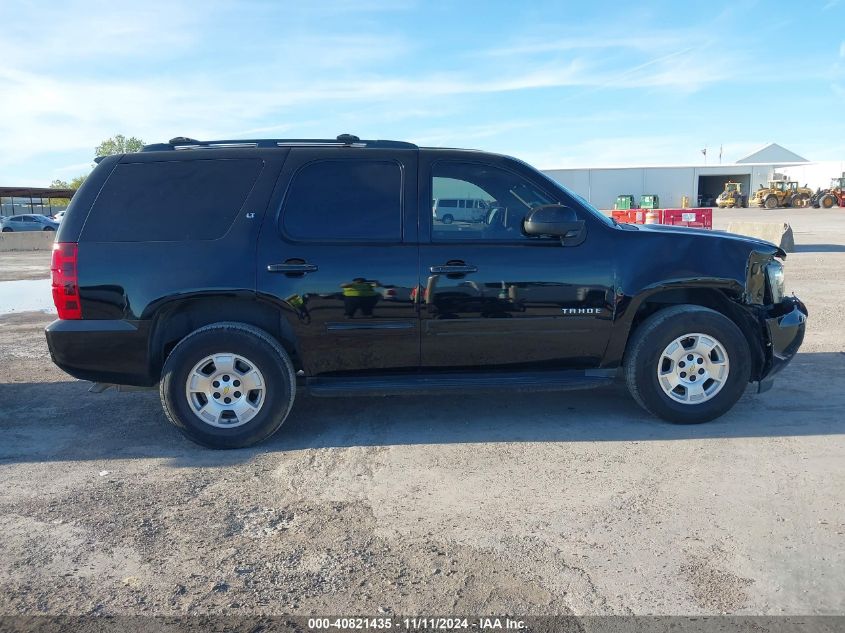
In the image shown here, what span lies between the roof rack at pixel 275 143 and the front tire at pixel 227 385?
1302 mm

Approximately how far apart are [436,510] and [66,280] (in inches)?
112

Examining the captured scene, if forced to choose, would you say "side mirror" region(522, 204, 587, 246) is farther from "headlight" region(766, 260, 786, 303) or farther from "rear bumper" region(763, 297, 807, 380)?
"rear bumper" region(763, 297, 807, 380)

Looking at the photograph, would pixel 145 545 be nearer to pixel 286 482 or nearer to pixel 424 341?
pixel 286 482

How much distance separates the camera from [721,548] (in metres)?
3.14

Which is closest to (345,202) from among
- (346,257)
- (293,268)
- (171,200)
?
(346,257)

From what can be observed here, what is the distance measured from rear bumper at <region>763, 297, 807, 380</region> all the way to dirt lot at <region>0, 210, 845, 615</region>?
421mm

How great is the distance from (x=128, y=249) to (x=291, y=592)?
2648mm

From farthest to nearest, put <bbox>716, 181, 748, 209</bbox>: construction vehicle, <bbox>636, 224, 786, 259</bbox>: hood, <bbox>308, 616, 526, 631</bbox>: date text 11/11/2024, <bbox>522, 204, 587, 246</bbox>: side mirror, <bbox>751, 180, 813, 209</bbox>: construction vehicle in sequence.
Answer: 1. <bbox>716, 181, 748, 209</bbox>: construction vehicle
2. <bbox>751, 180, 813, 209</bbox>: construction vehicle
3. <bbox>636, 224, 786, 259</bbox>: hood
4. <bbox>522, 204, 587, 246</bbox>: side mirror
5. <bbox>308, 616, 526, 631</bbox>: date text 11/11/2024

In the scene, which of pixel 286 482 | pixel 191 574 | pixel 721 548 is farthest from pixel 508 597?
pixel 286 482

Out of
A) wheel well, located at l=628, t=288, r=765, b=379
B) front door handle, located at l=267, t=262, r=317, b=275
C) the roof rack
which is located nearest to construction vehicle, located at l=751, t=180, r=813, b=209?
wheel well, located at l=628, t=288, r=765, b=379

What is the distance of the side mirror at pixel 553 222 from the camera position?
453 centimetres

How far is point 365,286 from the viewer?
4.52 m

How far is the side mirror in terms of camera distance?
14.9 ft

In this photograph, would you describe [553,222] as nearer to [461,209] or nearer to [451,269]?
[461,209]
